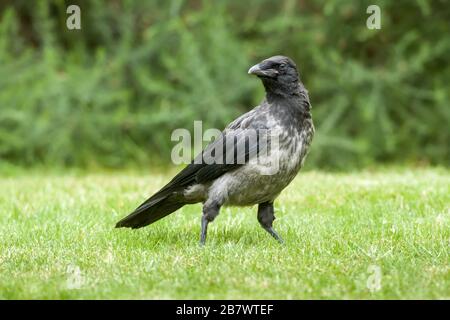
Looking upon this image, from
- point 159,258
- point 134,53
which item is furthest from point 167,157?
point 159,258

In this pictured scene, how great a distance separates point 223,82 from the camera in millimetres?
10836

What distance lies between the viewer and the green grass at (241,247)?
158 inches

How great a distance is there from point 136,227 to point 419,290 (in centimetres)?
221

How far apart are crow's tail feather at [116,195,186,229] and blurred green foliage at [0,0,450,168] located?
516 centimetres

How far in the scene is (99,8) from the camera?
11203mm

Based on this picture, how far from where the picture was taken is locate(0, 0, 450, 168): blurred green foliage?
10.4 m

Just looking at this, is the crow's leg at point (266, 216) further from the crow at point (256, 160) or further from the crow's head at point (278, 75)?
the crow's head at point (278, 75)

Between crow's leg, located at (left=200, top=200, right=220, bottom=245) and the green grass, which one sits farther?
crow's leg, located at (left=200, top=200, right=220, bottom=245)

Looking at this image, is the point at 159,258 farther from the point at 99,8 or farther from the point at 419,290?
the point at 99,8

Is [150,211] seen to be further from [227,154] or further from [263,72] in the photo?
[263,72]

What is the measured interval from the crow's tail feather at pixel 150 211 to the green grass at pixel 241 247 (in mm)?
94

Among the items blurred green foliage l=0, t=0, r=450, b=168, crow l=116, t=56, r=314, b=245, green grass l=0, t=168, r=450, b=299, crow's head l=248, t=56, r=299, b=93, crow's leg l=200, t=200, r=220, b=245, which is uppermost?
blurred green foliage l=0, t=0, r=450, b=168

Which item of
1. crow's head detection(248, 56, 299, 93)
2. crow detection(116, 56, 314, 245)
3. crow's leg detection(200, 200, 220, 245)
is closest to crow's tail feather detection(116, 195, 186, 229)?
crow detection(116, 56, 314, 245)

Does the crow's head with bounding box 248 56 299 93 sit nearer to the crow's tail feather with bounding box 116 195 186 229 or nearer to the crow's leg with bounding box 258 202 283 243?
the crow's leg with bounding box 258 202 283 243
